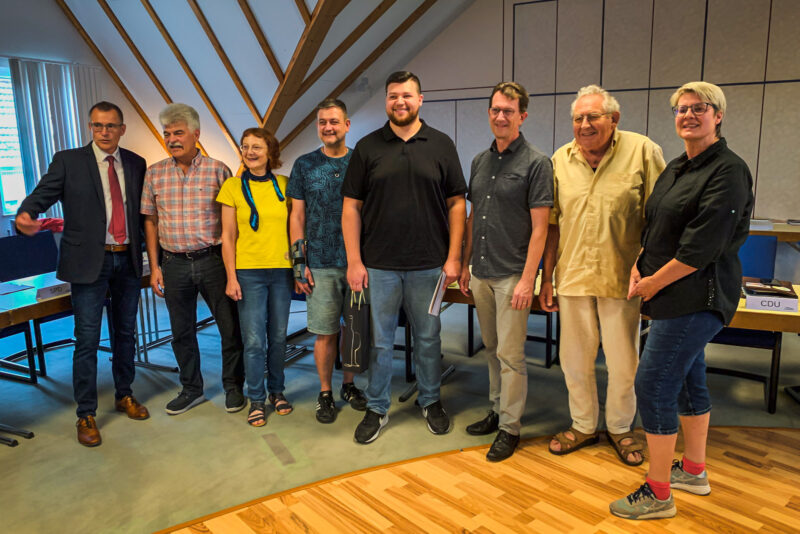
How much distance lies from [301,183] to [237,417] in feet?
4.12

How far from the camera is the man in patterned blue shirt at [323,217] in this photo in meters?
2.74

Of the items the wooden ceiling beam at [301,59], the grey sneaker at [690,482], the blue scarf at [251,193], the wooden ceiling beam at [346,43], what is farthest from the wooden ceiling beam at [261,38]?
the grey sneaker at [690,482]

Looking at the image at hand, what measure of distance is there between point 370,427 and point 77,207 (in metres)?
1.70

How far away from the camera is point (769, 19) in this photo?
5.08m

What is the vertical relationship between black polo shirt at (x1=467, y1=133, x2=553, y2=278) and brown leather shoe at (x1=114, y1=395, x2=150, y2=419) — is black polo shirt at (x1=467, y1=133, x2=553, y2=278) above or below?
above

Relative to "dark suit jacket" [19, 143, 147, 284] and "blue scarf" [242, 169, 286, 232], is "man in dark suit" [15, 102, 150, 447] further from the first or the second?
"blue scarf" [242, 169, 286, 232]

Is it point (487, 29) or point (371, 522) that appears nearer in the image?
point (371, 522)

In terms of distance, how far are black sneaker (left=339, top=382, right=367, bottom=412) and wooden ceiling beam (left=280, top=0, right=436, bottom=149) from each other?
13.0 ft

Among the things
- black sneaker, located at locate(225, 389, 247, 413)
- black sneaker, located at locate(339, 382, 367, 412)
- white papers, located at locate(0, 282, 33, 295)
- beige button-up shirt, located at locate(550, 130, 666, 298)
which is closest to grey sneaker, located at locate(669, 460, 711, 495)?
beige button-up shirt, located at locate(550, 130, 666, 298)

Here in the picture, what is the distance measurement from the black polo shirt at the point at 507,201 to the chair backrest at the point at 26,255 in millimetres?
3093

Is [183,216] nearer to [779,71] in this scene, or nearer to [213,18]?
[213,18]

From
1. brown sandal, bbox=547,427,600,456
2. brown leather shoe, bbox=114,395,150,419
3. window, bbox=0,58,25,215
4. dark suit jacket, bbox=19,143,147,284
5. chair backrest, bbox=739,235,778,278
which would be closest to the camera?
brown sandal, bbox=547,427,600,456

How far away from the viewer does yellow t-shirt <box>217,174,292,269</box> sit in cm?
283

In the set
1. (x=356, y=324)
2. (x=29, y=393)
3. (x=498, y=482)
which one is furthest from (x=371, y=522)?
→ (x=29, y=393)
